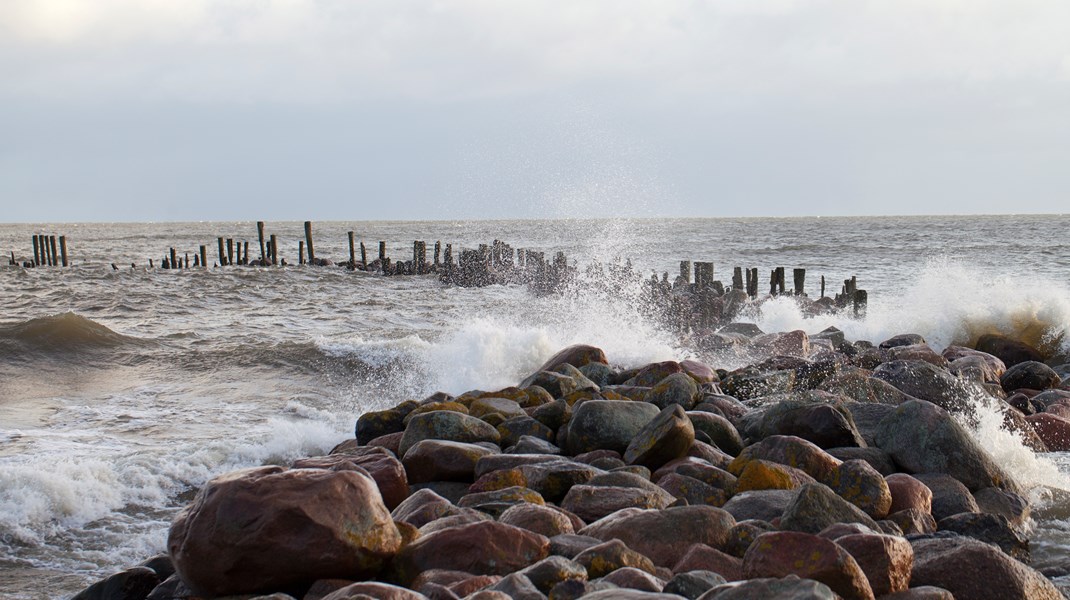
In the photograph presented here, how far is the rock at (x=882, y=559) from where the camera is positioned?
353cm

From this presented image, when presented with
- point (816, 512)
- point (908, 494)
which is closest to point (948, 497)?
point (908, 494)

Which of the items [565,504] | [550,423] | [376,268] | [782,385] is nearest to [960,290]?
[782,385]

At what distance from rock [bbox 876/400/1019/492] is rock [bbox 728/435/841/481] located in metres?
0.60

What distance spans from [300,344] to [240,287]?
430 inches

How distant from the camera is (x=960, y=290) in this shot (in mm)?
13422

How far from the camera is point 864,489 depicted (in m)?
4.77

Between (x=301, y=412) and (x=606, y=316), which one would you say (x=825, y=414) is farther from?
(x=606, y=316)

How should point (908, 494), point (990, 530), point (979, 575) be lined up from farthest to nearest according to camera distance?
point (908, 494), point (990, 530), point (979, 575)

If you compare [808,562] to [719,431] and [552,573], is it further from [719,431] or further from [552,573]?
[719,431]

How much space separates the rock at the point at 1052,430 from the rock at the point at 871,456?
2142 millimetres

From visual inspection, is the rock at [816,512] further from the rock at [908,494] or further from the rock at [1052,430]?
the rock at [1052,430]

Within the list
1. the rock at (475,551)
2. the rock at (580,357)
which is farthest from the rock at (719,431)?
the rock at (580,357)

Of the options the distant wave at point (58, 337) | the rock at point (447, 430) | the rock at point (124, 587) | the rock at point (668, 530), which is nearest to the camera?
the rock at point (668, 530)

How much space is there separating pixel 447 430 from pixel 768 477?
2.29 metres
